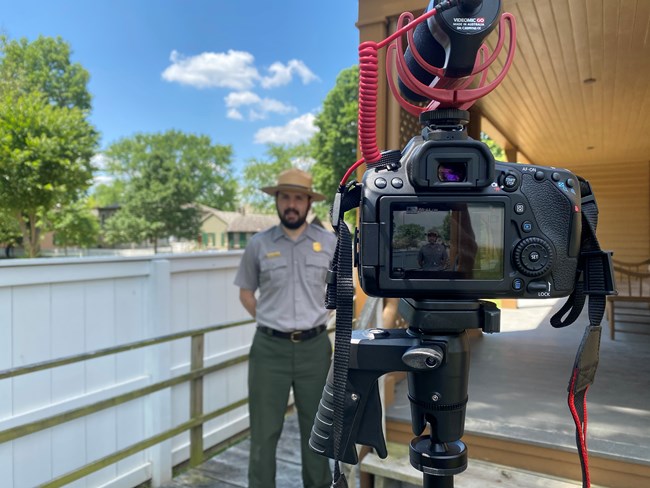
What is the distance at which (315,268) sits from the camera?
2471 mm

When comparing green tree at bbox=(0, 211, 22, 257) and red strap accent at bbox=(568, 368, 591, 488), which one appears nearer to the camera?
red strap accent at bbox=(568, 368, 591, 488)

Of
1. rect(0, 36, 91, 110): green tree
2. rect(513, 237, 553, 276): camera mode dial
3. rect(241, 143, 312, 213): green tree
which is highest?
rect(241, 143, 312, 213): green tree

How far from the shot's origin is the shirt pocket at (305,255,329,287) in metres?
2.45

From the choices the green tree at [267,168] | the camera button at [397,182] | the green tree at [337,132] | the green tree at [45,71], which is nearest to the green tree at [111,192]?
the green tree at [267,168]

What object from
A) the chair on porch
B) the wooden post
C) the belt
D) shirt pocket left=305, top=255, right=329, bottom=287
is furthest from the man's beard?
the chair on porch

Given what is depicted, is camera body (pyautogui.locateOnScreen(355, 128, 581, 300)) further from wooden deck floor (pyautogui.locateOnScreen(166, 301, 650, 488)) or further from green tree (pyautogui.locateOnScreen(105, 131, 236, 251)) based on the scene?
green tree (pyautogui.locateOnScreen(105, 131, 236, 251))

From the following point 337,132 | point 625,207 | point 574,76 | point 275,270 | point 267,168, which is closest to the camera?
point 275,270

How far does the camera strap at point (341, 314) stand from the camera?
2.61 feet

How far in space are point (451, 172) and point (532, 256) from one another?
19cm

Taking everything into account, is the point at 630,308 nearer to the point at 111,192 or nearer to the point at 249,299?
the point at 249,299

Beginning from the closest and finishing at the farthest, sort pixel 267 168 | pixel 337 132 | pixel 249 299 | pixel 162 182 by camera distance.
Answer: pixel 249 299 → pixel 337 132 → pixel 162 182 → pixel 267 168

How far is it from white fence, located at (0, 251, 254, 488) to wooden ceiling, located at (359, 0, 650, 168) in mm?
2036

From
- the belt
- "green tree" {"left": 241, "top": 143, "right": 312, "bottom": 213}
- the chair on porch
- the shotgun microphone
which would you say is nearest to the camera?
the shotgun microphone

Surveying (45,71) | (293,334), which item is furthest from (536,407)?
(45,71)
